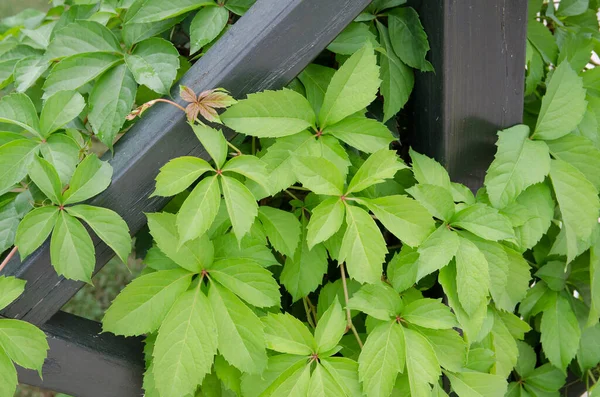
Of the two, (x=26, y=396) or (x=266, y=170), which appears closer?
(x=266, y=170)

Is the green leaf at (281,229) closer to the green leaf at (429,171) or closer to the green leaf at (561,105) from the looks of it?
the green leaf at (429,171)

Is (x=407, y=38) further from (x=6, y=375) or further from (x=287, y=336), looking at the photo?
(x=6, y=375)

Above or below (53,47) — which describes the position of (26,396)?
below

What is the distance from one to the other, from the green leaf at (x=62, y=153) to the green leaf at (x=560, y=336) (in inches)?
36.5

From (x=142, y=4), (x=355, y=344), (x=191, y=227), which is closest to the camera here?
(x=191, y=227)

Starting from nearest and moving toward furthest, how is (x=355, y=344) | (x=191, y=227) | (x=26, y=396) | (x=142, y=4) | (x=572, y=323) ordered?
(x=191, y=227)
(x=142, y=4)
(x=355, y=344)
(x=572, y=323)
(x=26, y=396)

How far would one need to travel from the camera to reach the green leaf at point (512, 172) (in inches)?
33.2

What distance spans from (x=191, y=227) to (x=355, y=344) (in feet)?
1.29

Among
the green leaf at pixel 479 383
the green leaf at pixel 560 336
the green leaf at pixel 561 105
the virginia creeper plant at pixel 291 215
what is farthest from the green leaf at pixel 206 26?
the green leaf at pixel 560 336

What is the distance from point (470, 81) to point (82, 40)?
0.63m

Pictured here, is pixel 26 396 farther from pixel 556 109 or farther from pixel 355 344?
pixel 556 109

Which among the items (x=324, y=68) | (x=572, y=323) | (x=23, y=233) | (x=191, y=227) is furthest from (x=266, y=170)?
(x=572, y=323)

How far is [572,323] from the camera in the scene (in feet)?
3.44

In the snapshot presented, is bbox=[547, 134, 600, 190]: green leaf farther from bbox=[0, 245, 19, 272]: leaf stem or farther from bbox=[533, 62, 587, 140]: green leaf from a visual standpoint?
bbox=[0, 245, 19, 272]: leaf stem
